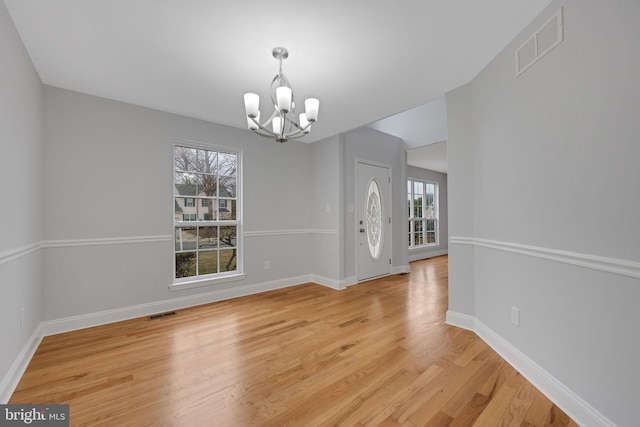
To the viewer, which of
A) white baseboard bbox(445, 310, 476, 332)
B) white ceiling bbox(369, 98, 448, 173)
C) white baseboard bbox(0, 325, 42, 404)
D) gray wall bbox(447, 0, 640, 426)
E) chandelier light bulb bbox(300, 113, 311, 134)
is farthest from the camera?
white ceiling bbox(369, 98, 448, 173)

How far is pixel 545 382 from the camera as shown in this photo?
1.69 meters

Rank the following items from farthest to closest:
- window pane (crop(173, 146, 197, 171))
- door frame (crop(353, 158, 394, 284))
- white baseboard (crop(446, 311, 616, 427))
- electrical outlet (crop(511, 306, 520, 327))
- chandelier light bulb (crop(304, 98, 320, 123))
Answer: door frame (crop(353, 158, 394, 284)) → window pane (crop(173, 146, 197, 171)) → chandelier light bulb (crop(304, 98, 320, 123)) → electrical outlet (crop(511, 306, 520, 327)) → white baseboard (crop(446, 311, 616, 427))

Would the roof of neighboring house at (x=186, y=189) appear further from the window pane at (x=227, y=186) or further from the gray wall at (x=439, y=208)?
the gray wall at (x=439, y=208)

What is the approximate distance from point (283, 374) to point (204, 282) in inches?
81.4

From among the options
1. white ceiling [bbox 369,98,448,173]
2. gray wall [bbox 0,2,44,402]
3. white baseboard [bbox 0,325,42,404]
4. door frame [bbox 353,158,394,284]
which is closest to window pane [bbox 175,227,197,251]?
gray wall [bbox 0,2,44,402]

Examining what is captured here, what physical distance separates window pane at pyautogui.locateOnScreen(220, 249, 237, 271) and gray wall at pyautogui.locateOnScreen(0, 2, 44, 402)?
180 cm

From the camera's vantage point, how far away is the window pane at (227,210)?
150 inches

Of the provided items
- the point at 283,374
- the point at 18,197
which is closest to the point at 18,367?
the point at 18,197

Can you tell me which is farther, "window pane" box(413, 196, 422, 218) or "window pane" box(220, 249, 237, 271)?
"window pane" box(413, 196, 422, 218)

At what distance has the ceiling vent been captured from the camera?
5.22ft

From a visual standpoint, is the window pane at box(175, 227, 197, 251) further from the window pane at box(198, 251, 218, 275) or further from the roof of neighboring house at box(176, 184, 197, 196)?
the roof of neighboring house at box(176, 184, 197, 196)

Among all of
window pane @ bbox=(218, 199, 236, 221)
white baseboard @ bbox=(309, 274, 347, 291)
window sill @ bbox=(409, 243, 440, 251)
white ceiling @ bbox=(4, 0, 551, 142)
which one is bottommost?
white baseboard @ bbox=(309, 274, 347, 291)

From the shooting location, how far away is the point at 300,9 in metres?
1.68

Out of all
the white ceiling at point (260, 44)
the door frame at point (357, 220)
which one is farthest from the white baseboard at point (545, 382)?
the white ceiling at point (260, 44)
